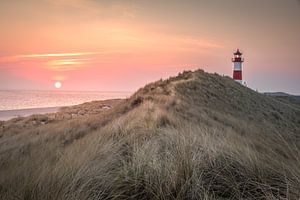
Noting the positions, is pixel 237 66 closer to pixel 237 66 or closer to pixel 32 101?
pixel 237 66

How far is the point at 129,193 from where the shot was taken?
3.52 meters

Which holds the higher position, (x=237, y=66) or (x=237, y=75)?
(x=237, y=66)

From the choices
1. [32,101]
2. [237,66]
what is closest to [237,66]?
[237,66]

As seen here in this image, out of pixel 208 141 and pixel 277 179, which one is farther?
pixel 208 141

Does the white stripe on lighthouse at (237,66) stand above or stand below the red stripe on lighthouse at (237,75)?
above

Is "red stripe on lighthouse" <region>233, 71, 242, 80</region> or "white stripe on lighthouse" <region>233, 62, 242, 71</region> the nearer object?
"red stripe on lighthouse" <region>233, 71, 242, 80</region>

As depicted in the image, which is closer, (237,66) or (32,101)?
(237,66)

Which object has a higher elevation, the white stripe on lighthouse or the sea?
the white stripe on lighthouse

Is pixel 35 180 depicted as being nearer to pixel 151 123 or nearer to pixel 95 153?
pixel 95 153

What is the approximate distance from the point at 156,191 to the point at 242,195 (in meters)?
0.85

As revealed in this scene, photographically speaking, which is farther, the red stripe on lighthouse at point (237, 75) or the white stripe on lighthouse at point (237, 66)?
the white stripe on lighthouse at point (237, 66)

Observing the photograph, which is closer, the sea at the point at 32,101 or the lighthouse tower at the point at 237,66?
the lighthouse tower at the point at 237,66

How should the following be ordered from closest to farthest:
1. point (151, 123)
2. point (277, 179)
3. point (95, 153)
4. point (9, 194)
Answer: point (9, 194), point (277, 179), point (95, 153), point (151, 123)

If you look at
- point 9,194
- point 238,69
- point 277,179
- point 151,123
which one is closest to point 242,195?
point 277,179
